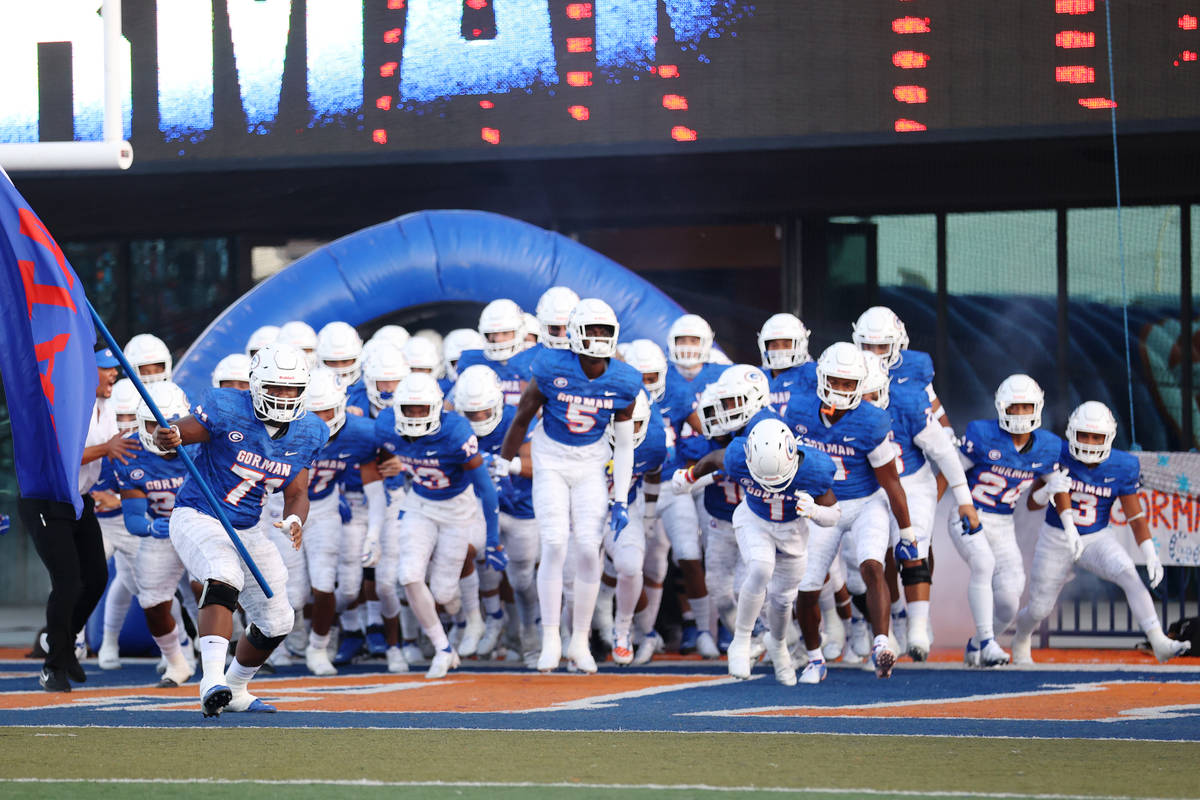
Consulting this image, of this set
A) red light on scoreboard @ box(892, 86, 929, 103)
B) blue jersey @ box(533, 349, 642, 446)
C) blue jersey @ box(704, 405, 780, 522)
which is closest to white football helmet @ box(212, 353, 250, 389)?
blue jersey @ box(533, 349, 642, 446)

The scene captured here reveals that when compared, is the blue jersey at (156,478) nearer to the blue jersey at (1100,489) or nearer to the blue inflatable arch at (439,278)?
the blue inflatable arch at (439,278)

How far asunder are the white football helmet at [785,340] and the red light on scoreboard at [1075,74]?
2340mm

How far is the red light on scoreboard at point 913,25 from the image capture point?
33.8ft

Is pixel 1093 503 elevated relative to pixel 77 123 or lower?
lower

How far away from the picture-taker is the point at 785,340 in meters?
9.26

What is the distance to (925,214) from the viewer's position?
1277cm

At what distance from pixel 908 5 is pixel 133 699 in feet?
19.4

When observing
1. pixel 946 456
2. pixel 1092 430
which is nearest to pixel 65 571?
pixel 946 456

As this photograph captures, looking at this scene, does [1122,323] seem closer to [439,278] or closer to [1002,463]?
[1002,463]

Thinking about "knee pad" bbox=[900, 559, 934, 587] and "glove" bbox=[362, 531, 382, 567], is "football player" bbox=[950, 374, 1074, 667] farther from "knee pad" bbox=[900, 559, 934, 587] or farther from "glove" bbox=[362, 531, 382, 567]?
"glove" bbox=[362, 531, 382, 567]

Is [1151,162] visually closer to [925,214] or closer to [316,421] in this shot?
[925,214]

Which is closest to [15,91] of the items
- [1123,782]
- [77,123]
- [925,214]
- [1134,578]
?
[77,123]

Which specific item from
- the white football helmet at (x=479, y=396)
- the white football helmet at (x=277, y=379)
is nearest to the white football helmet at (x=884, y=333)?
→ the white football helmet at (x=479, y=396)

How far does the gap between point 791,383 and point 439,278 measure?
9.01 feet
